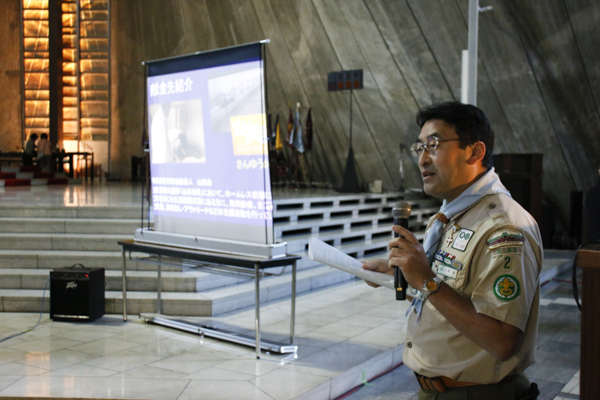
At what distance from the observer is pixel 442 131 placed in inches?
53.7

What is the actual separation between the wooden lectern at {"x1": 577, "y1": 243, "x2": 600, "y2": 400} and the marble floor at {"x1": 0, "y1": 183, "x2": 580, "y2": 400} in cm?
191

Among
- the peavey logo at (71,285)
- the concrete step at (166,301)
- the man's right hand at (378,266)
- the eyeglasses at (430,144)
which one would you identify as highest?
the eyeglasses at (430,144)

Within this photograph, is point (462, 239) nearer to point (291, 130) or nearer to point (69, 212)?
point (69, 212)

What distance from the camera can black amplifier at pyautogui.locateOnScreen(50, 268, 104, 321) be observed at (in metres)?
4.38

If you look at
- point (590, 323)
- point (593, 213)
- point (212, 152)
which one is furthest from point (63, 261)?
point (590, 323)

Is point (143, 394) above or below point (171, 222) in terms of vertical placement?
below

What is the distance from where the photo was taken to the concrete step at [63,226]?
5879mm

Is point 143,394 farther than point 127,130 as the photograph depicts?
No

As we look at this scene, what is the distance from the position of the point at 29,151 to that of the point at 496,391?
15.3 m

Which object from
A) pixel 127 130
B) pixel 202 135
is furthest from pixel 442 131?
pixel 127 130

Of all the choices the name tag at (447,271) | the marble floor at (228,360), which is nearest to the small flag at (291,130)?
the marble floor at (228,360)

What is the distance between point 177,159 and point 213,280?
1.38 meters

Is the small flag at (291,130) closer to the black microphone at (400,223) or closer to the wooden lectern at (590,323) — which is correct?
the black microphone at (400,223)

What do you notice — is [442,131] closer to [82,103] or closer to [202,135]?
[202,135]
